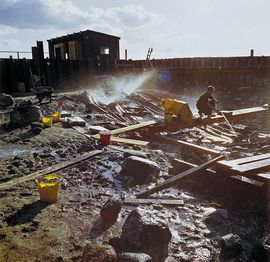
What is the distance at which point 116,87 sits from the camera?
21.4 meters

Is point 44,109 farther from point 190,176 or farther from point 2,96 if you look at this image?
point 190,176

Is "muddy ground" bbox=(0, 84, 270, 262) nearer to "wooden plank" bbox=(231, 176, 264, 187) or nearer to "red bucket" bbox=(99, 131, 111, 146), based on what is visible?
"wooden plank" bbox=(231, 176, 264, 187)

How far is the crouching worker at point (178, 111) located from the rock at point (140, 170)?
4.48 meters

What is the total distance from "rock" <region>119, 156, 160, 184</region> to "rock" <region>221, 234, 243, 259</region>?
241cm

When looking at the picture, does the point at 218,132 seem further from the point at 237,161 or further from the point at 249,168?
the point at 249,168

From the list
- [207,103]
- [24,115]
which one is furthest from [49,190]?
[207,103]

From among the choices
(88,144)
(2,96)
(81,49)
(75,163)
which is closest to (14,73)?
(2,96)

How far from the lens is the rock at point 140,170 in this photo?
6343 mm

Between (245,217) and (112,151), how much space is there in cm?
399

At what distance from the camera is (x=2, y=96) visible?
46.3ft

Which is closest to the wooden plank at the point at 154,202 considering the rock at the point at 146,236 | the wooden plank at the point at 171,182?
the wooden plank at the point at 171,182

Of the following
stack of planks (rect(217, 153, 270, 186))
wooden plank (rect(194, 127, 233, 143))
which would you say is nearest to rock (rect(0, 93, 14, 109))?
wooden plank (rect(194, 127, 233, 143))

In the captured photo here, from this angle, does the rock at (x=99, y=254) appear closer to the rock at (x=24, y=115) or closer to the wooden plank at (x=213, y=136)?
the wooden plank at (x=213, y=136)

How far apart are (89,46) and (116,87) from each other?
7.72 metres
